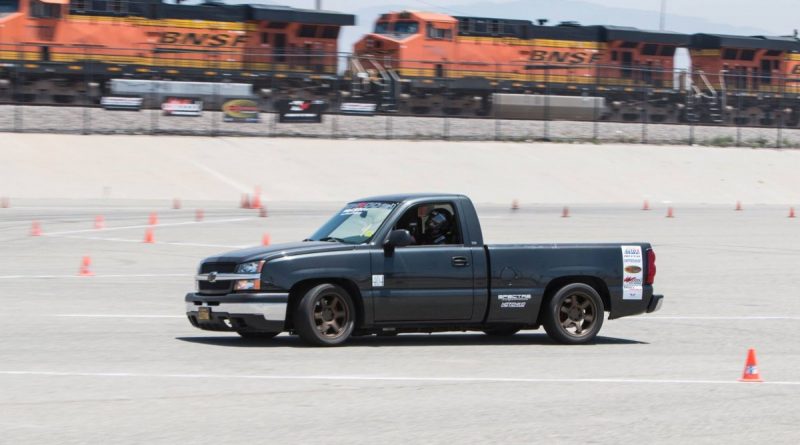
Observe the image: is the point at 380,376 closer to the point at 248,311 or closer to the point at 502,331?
the point at 248,311

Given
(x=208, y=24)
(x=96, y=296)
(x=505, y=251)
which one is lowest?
(x=96, y=296)

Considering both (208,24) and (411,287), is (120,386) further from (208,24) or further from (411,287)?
(208,24)

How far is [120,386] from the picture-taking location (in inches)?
351

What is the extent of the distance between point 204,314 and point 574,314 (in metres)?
3.78

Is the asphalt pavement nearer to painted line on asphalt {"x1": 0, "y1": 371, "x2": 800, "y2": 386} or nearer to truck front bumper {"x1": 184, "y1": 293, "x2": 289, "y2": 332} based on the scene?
painted line on asphalt {"x1": 0, "y1": 371, "x2": 800, "y2": 386}

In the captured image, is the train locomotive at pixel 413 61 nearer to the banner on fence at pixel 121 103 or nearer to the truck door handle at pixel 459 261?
the banner on fence at pixel 121 103

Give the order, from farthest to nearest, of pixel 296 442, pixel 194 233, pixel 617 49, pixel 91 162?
1. pixel 617 49
2. pixel 91 162
3. pixel 194 233
4. pixel 296 442

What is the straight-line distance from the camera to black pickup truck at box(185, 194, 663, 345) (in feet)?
36.5

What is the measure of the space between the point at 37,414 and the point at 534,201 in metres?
34.7

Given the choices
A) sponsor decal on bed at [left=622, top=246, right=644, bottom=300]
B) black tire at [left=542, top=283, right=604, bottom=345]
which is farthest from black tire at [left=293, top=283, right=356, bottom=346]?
sponsor decal on bed at [left=622, top=246, right=644, bottom=300]

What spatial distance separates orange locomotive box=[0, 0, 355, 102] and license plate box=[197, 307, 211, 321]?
115 ft

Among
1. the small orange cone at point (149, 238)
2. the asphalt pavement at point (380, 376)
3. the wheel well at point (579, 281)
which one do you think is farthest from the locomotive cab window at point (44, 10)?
the wheel well at point (579, 281)

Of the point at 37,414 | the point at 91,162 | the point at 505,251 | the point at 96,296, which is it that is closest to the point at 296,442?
the point at 37,414

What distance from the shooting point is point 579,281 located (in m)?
12.3
